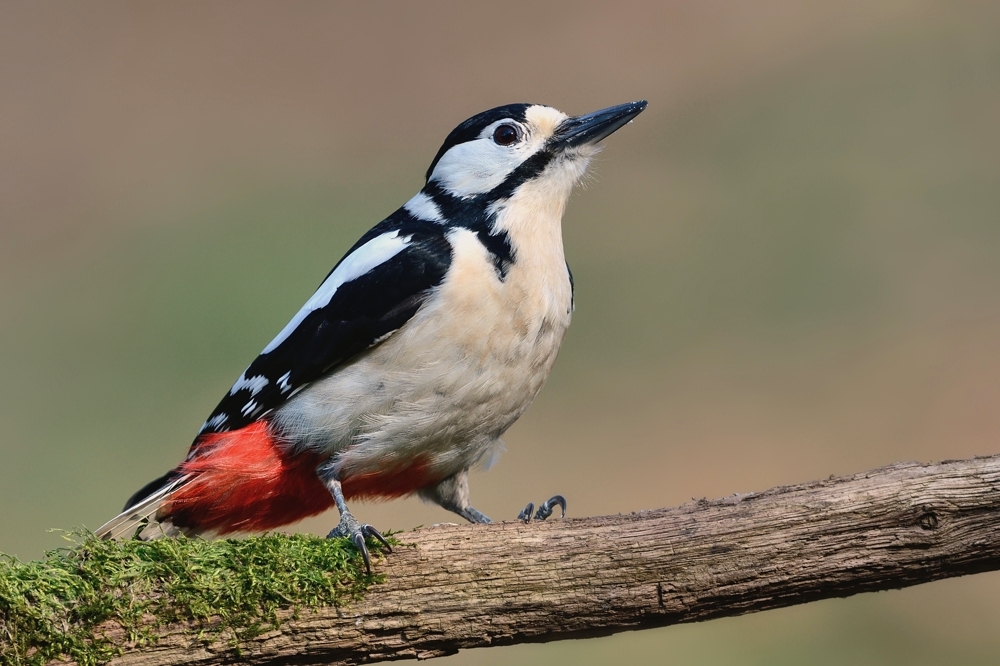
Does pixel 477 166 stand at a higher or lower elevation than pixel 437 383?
higher

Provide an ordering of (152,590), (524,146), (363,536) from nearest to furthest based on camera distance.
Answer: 1. (152,590)
2. (363,536)
3. (524,146)

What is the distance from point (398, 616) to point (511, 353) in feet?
2.79

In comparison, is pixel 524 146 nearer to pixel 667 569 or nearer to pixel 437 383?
pixel 437 383

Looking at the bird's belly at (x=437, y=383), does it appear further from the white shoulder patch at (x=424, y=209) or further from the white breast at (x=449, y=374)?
the white shoulder patch at (x=424, y=209)

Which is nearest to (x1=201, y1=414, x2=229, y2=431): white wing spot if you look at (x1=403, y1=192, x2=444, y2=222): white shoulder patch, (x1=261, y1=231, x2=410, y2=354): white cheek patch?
(x1=261, y1=231, x2=410, y2=354): white cheek patch

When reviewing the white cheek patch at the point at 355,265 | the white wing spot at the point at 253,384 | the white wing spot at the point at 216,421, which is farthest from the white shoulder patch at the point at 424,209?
the white wing spot at the point at 216,421

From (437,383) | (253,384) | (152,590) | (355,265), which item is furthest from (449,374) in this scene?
(152,590)

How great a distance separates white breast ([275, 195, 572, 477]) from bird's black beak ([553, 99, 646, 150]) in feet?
1.14

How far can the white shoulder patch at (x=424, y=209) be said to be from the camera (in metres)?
3.09

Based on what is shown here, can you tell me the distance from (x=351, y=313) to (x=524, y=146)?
2.59 ft

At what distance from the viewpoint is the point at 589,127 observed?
3.11 metres

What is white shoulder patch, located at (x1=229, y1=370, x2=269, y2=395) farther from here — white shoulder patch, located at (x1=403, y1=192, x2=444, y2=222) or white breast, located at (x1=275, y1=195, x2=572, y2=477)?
white shoulder patch, located at (x1=403, y1=192, x2=444, y2=222)

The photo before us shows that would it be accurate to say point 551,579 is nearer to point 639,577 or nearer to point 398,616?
point 639,577

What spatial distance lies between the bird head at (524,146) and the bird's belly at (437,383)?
1.33ft
